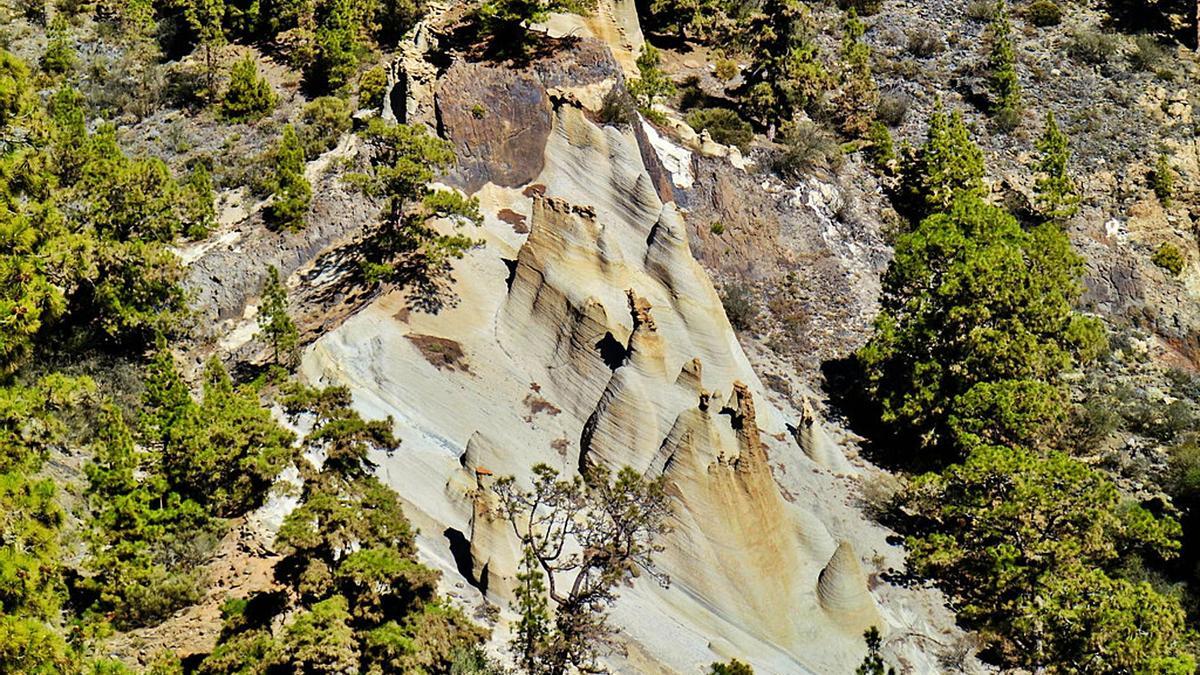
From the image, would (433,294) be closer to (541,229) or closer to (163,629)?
(541,229)

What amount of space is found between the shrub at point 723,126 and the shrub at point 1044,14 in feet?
74.6

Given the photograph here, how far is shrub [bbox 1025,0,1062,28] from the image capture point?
214 ft

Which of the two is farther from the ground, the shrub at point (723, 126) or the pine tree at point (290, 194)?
the pine tree at point (290, 194)

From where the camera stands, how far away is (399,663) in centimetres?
2297

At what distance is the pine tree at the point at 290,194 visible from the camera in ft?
123

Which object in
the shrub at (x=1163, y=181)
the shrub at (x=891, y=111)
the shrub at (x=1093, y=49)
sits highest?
the shrub at (x=1093, y=49)

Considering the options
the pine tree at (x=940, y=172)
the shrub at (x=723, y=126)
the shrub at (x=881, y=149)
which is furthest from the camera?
the shrub at (x=881, y=149)

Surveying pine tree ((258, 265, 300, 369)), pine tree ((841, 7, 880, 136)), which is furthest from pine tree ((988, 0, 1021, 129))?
pine tree ((258, 265, 300, 369))

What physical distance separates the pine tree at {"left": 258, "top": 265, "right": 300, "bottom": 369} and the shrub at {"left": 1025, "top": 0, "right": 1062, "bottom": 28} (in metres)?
46.9

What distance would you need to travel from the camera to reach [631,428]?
3281 cm

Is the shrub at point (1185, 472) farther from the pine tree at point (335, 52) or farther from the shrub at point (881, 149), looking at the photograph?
the pine tree at point (335, 52)

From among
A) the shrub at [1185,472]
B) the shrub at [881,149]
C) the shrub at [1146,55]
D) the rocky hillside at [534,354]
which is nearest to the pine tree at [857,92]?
the rocky hillside at [534,354]

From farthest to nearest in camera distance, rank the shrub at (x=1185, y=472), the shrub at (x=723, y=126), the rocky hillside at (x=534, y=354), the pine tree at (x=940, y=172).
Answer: the pine tree at (x=940, y=172)
the shrub at (x=723, y=126)
the shrub at (x=1185, y=472)
the rocky hillside at (x=534, y=354)

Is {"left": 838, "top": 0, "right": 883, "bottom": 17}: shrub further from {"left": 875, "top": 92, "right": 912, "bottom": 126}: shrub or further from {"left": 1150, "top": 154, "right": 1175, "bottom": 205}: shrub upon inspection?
{"left": 1150, "top": 154, "right": 1175, "bottom": 205}: shrub
